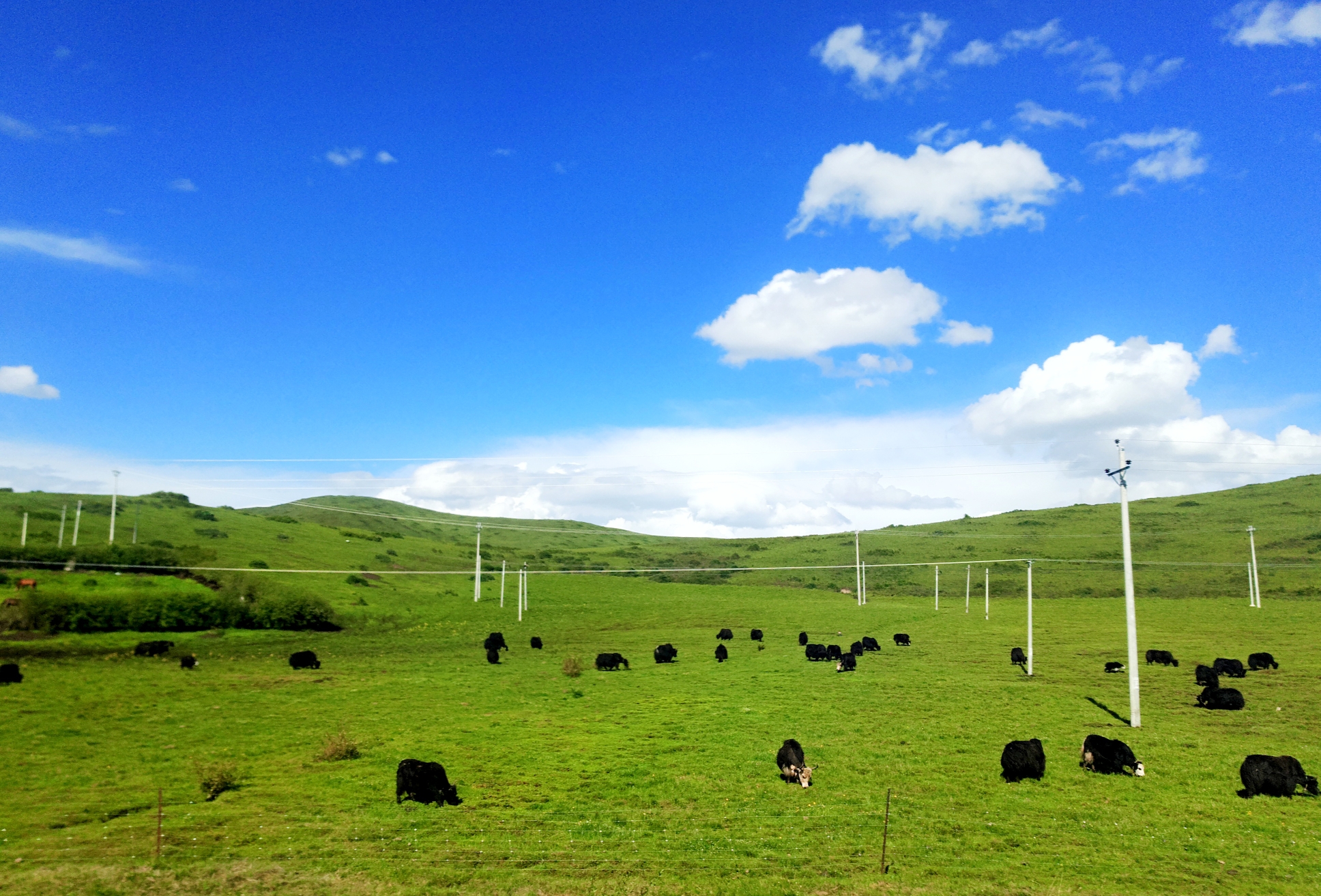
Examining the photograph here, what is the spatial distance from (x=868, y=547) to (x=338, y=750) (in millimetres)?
121561

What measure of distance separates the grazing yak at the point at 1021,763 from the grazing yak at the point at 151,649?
49.0 metres

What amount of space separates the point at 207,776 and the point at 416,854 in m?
8.07

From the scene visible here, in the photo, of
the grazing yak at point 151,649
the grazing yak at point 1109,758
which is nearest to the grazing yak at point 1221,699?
the grazing yak at point 1109,758

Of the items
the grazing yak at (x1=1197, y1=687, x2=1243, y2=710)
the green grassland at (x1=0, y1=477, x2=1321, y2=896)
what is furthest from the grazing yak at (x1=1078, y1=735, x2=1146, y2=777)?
the grazing yak at (x1=1197, y1=687, x2=1243, y2=710)

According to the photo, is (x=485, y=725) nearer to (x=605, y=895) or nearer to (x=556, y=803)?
(x=556, y=803)

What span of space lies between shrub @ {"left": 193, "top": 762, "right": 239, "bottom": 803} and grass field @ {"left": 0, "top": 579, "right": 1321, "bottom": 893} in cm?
36

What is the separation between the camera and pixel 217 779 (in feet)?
61.8

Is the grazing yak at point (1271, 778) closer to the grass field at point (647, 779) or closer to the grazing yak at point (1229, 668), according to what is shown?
the grass field at point (647, 779)

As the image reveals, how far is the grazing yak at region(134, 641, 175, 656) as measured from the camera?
1831 inches

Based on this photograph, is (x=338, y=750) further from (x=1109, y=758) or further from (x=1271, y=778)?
(x=1271, y=778)

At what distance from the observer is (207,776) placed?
18.9 meters

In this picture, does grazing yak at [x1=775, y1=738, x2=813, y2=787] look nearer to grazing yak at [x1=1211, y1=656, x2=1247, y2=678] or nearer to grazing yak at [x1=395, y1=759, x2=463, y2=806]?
grazing yak at [x1=395, y1=759, x2=463, y2=806]

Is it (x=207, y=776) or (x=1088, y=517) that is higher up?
(x=1088, y=517)

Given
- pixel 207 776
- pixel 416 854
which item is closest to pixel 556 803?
pixel 416 854
